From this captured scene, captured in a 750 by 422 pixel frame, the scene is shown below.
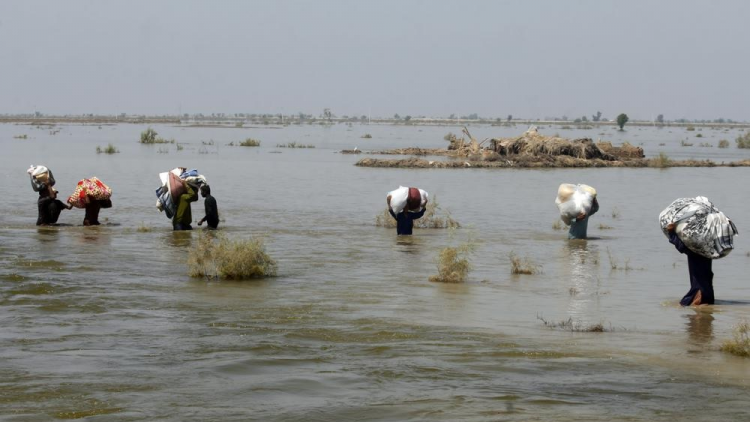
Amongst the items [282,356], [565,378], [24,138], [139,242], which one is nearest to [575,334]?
[565,378]

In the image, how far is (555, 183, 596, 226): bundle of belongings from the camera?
17.9m

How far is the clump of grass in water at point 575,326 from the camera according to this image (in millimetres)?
9875

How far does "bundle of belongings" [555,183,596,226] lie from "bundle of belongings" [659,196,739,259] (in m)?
6.80

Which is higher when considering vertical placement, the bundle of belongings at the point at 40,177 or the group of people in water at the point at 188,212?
the bundle of belongings at the point at 40,177

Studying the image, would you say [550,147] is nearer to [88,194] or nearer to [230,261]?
[88,194]

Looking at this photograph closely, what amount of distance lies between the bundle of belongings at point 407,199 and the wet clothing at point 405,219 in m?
0.17

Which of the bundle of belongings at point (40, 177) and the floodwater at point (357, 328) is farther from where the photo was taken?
the bundle of belongings at point (40, 177)

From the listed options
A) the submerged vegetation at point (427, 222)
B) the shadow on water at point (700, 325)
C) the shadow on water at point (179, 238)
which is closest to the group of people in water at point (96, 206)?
the shadow on water at point (179, 238)

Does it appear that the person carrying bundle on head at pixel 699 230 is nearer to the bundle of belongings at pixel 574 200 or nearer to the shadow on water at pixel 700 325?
the shadow on water at pixel 700 325

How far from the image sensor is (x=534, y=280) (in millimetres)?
13703

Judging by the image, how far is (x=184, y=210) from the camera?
18.5 m

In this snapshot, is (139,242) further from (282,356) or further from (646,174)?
(646,174)

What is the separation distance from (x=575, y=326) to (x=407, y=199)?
8391mm

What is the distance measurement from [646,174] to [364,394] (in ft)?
112
